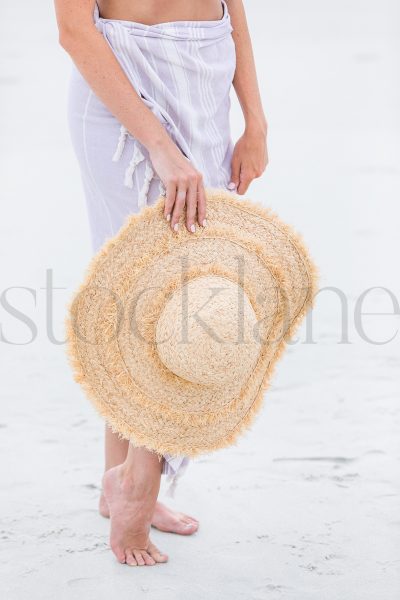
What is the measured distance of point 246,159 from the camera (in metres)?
2.19

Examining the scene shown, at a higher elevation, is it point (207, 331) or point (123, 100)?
point (123, 100)

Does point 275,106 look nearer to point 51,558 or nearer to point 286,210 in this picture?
point 286,210

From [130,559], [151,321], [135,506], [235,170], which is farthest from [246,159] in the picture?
[130,559]

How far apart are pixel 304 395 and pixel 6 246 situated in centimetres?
171

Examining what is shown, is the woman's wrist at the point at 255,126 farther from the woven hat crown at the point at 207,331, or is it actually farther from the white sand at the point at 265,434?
the white sand at the point at 265,434

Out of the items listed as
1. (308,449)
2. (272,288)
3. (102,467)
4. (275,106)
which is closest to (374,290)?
(308,449)

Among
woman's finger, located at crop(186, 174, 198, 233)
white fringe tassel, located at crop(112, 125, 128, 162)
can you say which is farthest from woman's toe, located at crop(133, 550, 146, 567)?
white fringe tassel, located at crop(112, 125, 128, 162)

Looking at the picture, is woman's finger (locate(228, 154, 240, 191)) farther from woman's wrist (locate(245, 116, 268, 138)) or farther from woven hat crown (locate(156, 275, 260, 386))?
woven hat crown (locate(156, 275, 260, 386))

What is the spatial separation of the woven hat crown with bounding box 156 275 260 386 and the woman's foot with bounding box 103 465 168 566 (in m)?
0.36

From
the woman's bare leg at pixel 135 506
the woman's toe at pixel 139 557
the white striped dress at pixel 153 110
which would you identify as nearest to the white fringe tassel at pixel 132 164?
the white striped dress at pixel 153 110

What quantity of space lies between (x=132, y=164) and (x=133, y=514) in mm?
696

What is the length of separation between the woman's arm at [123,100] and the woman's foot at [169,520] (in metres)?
0.73

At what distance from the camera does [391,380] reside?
3.04 metres

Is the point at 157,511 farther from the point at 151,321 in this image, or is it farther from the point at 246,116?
the point at 246,116
